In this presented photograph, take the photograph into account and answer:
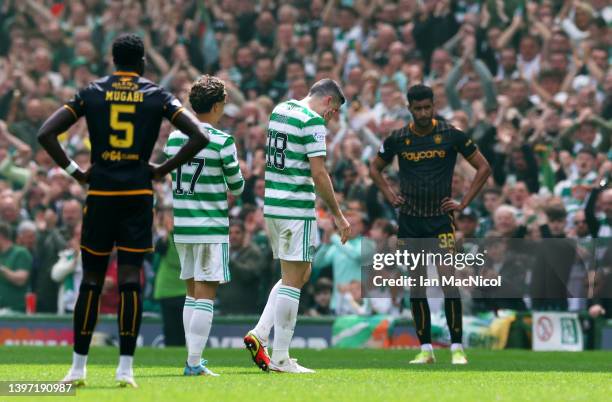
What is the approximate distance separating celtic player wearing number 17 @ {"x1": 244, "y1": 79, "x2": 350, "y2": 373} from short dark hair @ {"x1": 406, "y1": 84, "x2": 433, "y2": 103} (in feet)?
7.60

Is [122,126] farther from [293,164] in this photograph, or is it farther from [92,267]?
[293,164]

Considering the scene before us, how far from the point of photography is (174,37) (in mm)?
27156

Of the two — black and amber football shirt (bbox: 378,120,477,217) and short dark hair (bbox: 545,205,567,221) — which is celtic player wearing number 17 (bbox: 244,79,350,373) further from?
short dark hair (bbox: 545,205,567,221)

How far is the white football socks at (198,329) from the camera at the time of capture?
11547mm

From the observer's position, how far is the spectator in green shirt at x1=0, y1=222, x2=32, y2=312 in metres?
20.8

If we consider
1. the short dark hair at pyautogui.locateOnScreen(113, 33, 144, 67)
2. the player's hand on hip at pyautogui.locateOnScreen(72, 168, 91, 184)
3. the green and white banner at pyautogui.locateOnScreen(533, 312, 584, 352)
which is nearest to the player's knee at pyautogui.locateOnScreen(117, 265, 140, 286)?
the player's hand on hip at pyautogui.locateOnScreen(72, 168, 91, 184)

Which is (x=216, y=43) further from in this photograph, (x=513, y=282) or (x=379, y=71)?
(x=513, y=282)

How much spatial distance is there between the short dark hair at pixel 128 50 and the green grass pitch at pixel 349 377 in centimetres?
227

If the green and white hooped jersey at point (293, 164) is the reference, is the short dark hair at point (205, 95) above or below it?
above

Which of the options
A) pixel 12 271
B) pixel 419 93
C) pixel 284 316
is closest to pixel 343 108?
pixel 12 271

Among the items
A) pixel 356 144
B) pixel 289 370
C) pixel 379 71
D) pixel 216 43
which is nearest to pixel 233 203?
pixel 356 144

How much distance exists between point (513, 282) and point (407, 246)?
13.6ft

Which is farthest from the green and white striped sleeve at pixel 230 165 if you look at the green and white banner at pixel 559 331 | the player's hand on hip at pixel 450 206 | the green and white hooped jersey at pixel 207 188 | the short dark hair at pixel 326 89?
the green and white banner at pixel 559 331

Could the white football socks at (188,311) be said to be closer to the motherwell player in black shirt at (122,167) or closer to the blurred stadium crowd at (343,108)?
the motherwell player in black shirt at (122,167)
